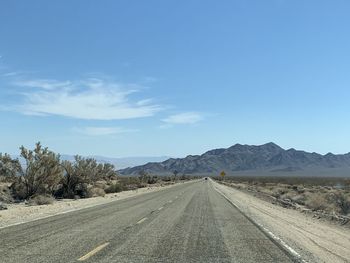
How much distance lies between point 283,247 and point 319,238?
351 cm

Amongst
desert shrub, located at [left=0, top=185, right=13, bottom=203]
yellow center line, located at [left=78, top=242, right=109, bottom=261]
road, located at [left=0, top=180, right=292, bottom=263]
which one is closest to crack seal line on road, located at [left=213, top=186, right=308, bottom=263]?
road, located at [left=0, top=180, right=292, bottom=263]

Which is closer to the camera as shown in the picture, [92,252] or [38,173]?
[92,252]

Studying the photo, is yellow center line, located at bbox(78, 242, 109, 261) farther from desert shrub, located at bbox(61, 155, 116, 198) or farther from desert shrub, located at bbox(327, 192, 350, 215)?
desert shrub, located at bbox(61, 155, 116, 198)

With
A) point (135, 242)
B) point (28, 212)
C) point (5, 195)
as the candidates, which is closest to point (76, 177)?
point (5, 195)

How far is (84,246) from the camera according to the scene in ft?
36.7

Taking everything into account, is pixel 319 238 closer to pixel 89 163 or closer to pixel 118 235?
pixel 118 235

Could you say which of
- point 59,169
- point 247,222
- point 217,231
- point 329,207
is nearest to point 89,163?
point 59,169

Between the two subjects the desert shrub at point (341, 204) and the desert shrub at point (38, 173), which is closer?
the desert shrub at point (341, 204)

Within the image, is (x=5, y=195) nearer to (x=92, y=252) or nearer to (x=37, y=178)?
(x=37, y=178)

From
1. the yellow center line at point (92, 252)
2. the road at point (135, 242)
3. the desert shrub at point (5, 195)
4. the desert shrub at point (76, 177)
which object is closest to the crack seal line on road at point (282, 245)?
the road at point (135, 242)

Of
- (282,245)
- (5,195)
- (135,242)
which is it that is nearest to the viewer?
(135,242)

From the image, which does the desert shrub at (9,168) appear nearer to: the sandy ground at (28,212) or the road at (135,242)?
the sandy ground at (28,212)

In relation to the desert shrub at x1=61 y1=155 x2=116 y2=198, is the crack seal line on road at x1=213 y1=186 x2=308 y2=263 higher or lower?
lower

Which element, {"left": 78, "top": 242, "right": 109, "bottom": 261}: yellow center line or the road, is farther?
the road
